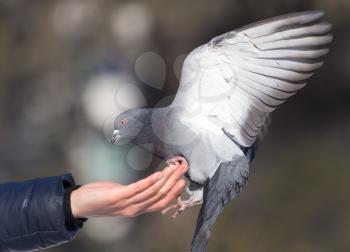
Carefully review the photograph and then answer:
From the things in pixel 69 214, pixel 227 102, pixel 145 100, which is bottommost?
pixel 145 100

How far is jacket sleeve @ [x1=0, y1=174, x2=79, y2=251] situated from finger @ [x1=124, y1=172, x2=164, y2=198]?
91 millimetres

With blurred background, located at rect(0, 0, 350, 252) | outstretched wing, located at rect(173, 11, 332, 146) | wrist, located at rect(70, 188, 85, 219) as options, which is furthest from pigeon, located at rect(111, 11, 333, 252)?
blurred background, located at rect(0, 0, 350, 252)

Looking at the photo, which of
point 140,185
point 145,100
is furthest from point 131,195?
point 145,100

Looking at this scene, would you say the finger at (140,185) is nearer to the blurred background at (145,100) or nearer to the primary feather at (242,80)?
the primary feather at (242,80)

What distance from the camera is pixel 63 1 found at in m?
3.65

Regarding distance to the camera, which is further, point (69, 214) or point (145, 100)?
point (145, 100)

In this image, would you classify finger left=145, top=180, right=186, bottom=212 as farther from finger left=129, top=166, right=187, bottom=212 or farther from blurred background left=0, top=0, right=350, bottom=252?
blurred background left=0, top=0, right=350, bottom=252

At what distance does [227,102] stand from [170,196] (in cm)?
14

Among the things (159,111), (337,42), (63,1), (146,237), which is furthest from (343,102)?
(159,111)

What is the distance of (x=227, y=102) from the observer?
0.91 metres

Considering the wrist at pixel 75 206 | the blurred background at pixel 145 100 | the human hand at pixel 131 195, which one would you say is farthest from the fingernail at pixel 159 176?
the blurred background at pixel 145 100

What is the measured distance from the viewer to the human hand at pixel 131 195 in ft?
2.96

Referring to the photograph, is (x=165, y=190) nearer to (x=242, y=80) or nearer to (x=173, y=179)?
(x=173, y=179)

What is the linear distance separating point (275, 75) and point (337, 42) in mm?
2390
